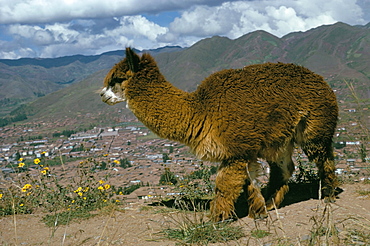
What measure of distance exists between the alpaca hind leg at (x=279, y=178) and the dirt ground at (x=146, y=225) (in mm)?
273

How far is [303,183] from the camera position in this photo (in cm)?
787

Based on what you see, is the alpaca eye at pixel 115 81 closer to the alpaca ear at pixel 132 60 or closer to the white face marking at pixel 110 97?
the white face marking at pixel 110 97

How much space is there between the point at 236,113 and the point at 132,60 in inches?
75.1

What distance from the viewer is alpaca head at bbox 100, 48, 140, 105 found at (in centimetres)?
589

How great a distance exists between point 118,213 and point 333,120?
4.19 metres

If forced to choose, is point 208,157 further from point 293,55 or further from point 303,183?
point 293,55

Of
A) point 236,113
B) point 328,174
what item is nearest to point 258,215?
point 328,174

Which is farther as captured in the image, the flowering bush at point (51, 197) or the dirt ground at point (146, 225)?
the flowering bush at point (51, 197)

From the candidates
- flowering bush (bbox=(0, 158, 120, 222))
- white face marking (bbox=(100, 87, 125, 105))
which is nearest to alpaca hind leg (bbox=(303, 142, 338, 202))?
white face marking (bbox=(100, 87, 125, 105))

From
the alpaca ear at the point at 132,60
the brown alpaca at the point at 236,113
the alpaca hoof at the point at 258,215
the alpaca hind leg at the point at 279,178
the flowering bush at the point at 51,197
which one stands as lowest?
the flowering bush at the point at 51,197

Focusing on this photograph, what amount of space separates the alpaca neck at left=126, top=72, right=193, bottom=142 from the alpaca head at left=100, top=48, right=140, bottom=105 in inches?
6.3

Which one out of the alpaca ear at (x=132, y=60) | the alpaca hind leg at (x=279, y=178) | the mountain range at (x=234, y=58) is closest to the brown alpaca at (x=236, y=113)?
the alpaca ear at (x=132, y=60)

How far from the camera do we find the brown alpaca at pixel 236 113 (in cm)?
547

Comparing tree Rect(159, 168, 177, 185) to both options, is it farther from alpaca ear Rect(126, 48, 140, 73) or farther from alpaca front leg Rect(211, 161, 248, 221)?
alpaca ear Rect(126, 48, 140, 73)
